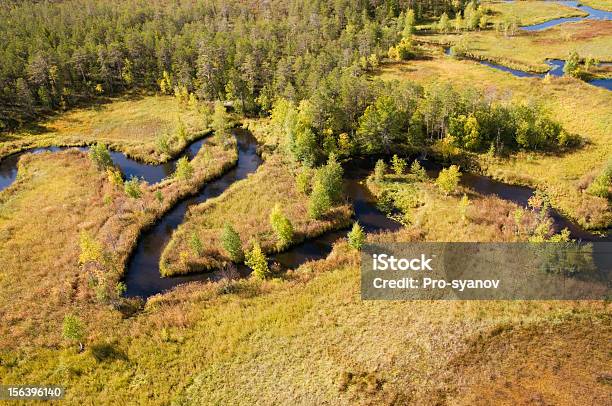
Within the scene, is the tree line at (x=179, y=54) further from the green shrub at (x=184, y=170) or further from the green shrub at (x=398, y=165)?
the green shrub at (x=184, y=170)

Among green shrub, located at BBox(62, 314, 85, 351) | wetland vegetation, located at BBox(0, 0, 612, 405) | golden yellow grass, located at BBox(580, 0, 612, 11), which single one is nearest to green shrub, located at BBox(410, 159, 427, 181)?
wetland vegetation, located at BBox(0, 0, 612, 405)

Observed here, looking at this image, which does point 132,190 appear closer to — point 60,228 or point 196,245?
point 60,228

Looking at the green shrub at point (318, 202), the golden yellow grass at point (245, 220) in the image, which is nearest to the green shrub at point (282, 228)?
the golden yellow grass at point (245, 220)

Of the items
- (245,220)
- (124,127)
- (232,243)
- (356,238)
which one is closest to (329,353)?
(356,238)

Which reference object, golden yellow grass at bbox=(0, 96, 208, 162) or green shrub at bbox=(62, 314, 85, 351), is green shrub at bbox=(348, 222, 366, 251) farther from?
golden yellow grass at bbox=(0, 96, 208, 162)

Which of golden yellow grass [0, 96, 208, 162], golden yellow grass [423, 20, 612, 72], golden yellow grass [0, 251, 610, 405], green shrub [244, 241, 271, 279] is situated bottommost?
golden yellow grass [0, 251, 610, 405]

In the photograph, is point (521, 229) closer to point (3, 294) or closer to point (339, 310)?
point (339, 310)
